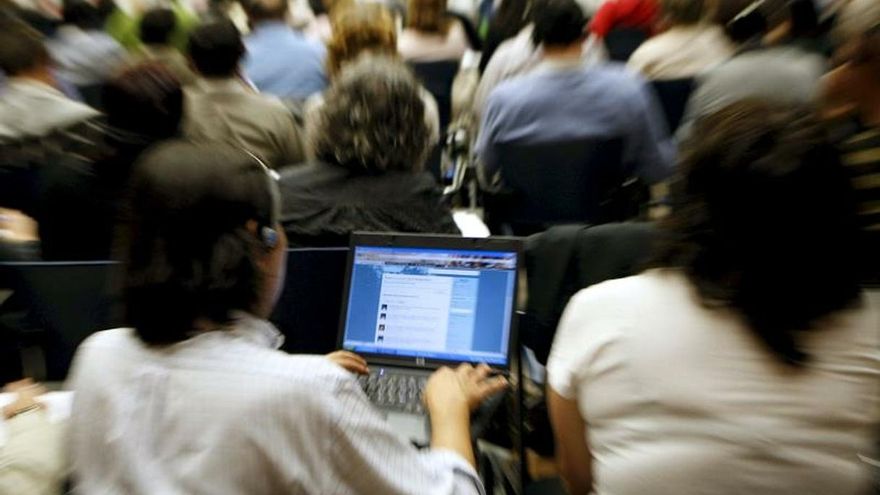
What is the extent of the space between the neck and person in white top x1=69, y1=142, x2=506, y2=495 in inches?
83.1

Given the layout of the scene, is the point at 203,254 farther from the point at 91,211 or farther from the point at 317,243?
the point at 91,211

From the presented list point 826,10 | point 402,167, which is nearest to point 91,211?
point 402,167

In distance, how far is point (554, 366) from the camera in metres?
1.32

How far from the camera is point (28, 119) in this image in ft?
8.45

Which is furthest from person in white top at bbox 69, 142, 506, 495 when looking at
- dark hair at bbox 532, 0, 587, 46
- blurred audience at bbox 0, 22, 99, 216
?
dark hair at bbox 532, 0, 587, 46

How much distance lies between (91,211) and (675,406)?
1.55 metres

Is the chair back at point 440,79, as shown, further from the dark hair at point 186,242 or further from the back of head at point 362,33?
the dark hair at point 186,242

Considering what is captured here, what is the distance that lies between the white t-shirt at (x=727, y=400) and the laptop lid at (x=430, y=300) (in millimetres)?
482

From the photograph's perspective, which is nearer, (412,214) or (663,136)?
(412,214)

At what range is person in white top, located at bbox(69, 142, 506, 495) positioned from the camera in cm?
103

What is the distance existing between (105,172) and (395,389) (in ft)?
3.21

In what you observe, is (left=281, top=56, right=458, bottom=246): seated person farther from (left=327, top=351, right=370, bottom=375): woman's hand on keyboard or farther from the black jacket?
(left=327, top=351, right=370, bottom=375): woman's hand on keyboard

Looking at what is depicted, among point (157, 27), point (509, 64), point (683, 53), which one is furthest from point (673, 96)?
point (157, 27)

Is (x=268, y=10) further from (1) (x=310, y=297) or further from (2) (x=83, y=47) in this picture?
(1) (x=310, y=297)
